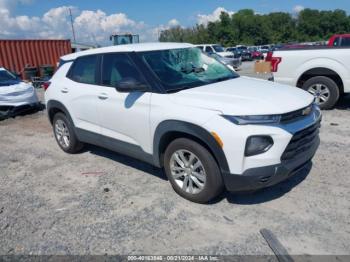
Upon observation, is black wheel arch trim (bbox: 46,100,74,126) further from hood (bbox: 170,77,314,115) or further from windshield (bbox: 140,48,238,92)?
hood (bbox: 170,77,314,115)

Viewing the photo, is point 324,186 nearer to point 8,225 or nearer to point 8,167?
point 8,225

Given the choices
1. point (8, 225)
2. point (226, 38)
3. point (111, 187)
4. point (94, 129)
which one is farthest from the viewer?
point (226, 38)

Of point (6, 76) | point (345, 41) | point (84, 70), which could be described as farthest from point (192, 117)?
point (345, 41)

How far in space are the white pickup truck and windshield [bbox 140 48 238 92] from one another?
132 inches

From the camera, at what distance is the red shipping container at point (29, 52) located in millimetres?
17641

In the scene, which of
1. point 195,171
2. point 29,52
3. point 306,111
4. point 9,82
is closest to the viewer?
point 306,111

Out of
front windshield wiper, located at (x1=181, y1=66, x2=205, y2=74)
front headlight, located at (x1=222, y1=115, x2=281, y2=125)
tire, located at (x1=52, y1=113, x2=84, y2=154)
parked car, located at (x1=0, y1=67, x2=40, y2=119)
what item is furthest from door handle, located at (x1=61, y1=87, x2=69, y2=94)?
parked car, located at (x1=0, y1=67, x2=40, y2=119)

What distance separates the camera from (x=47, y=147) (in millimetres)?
6230

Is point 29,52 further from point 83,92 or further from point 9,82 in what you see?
point 83,92

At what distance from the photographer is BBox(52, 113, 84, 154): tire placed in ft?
17.5

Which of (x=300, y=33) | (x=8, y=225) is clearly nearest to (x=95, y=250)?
(x=8, y=225)

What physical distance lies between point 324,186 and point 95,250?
2755 millimetres

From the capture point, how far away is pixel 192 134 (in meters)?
3.29

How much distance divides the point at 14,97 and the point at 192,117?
7.47 metres
